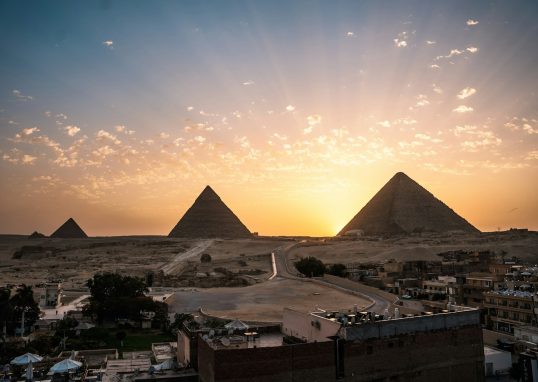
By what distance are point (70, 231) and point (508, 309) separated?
179173 millimetres

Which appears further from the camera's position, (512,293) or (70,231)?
(70,231)

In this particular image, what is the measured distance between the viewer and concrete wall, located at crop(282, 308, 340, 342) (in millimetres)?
17969

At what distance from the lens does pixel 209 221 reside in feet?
602

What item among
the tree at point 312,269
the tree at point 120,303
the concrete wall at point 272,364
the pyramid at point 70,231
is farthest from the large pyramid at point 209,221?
the concrete wall at point 272,364

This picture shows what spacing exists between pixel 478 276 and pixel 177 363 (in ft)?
105

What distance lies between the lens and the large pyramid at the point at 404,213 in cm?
16062

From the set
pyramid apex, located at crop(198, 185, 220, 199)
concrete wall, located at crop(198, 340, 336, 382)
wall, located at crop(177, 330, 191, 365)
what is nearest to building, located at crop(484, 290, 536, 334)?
concrete wall, located at crop(198, 340, 336, 382)

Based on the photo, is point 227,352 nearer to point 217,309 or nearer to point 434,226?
point 217,309

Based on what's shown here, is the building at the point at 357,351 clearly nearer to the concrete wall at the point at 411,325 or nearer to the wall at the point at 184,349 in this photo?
the concrete wall at the point at 411,325

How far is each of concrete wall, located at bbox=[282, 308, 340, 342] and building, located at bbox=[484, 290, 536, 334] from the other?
67.1 ft

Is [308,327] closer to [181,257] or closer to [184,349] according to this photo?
[184,349]

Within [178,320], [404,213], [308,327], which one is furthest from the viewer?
[404,213]

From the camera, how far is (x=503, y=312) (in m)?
36.3

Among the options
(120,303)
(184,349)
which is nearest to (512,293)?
(184,349)
